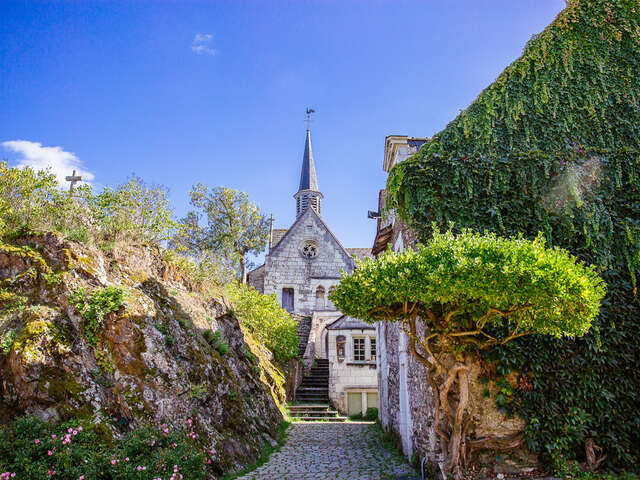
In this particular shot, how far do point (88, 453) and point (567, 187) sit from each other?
8145 millimetres

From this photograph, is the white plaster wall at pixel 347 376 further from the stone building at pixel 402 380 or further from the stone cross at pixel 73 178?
the stone cross at pixel 73 178

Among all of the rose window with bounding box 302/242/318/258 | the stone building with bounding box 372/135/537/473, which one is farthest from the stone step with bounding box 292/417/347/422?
the rose window with bounding box 302/242/318/258

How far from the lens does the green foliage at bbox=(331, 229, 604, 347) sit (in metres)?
5.07

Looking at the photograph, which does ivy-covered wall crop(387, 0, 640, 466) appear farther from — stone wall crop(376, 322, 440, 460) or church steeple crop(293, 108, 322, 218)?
church steeple crop(293, 108, 322, 218)

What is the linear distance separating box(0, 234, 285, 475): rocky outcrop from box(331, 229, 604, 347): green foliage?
3.10 meters

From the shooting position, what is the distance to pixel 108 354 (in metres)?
6.79

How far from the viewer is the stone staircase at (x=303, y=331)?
19.9 m

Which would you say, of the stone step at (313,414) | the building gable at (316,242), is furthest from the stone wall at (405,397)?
the building gable at (316,242)

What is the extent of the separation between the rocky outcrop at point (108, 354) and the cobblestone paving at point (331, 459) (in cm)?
63

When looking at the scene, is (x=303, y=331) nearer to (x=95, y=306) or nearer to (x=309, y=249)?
(x=309, y=249)

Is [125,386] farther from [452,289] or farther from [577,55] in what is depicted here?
[577,55]

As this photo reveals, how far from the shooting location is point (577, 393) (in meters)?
6.79

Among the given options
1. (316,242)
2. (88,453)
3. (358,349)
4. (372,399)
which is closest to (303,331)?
(358,349)

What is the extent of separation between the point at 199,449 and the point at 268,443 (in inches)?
128
